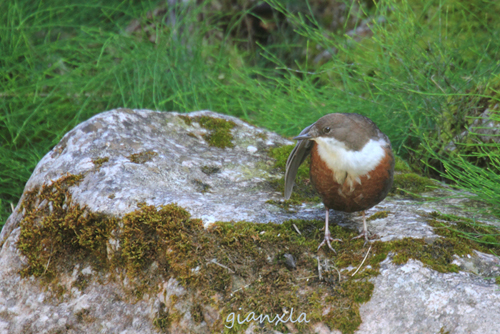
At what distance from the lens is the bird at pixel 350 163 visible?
2.56 m

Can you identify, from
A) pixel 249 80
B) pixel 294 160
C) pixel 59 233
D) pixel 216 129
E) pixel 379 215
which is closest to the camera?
pixel 59 233

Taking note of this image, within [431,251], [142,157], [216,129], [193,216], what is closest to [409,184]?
[431,251]

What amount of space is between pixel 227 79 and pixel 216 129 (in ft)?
7.39

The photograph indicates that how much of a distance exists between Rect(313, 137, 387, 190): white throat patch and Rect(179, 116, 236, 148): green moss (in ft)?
3.91

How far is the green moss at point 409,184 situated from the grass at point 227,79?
2.11 ft

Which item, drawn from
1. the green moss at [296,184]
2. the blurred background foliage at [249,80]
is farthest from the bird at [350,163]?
the blurred background foliage at [249,80]

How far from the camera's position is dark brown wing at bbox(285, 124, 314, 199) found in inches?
117

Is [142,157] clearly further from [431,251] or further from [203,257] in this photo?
[431,251]


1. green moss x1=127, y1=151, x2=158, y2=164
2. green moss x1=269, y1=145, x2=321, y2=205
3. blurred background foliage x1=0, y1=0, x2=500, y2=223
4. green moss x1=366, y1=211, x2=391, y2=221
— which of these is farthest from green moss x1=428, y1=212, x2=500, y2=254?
green moss x1=127, y1=151, x2=158, y2=164

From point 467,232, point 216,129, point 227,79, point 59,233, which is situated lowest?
point 227,79

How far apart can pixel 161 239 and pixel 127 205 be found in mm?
303

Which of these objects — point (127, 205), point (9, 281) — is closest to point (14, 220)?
point (9, 281)

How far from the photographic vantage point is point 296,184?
10.9ft

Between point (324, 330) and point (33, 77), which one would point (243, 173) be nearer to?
point (324, 330)
